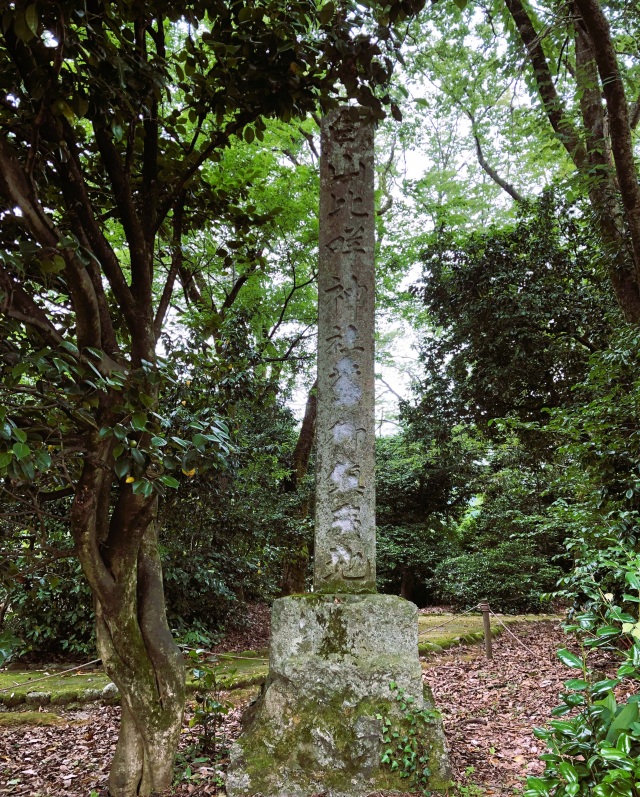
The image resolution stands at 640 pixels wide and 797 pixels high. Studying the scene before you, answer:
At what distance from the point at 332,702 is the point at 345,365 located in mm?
1950

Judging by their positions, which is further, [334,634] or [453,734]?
[453,734]

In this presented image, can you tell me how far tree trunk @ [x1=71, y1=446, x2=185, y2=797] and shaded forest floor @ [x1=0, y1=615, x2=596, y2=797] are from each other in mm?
263

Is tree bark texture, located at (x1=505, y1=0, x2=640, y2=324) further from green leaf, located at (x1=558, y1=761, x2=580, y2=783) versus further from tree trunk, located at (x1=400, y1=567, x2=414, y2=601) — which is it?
tree trunk, located at (x1=400, y1=567, x2=414, y2=601)

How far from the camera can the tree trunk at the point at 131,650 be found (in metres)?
2.80

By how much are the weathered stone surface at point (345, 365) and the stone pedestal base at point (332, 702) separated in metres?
0.22

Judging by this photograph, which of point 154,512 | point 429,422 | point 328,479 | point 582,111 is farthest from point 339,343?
point 429,422

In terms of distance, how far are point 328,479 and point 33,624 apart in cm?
515

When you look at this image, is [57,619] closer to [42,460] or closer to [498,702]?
[498,702]

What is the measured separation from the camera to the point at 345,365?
11.3 ft

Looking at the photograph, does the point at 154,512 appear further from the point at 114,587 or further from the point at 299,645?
the point at 299,645

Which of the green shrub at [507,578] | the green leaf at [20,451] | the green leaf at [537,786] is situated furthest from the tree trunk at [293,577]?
the green leaf at [537,786]

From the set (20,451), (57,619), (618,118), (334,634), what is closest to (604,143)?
(618,118)

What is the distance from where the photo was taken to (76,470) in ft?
11.6

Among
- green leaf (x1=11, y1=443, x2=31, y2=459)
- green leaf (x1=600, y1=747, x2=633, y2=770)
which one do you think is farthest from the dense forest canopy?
green leaf (x1=600, y1=747, x2=633, y2=770)
